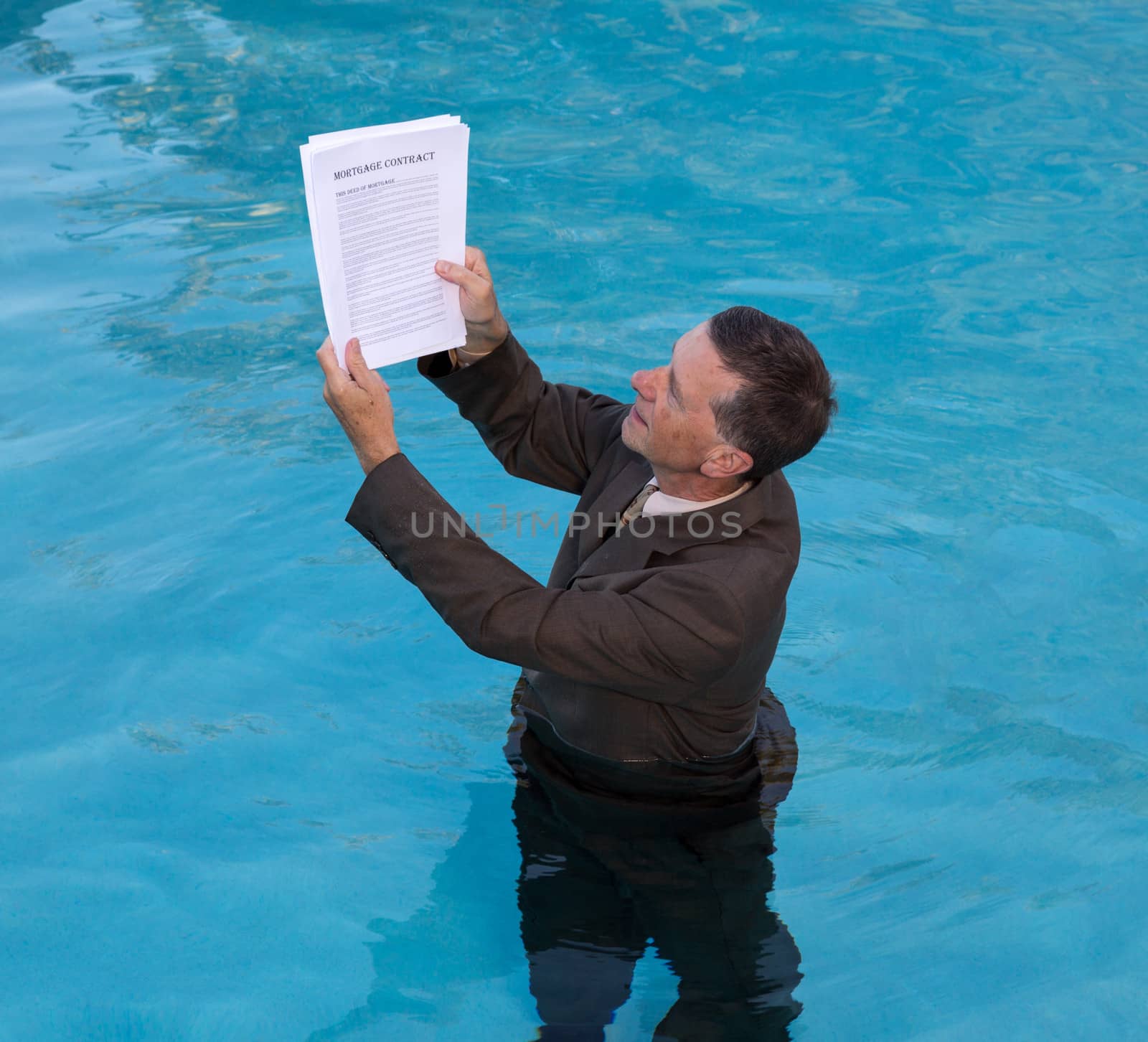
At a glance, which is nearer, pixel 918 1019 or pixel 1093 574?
pixel 918 1019

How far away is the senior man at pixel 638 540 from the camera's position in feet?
7.20

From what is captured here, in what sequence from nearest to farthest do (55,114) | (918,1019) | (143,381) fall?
(918,1019)
(143,381)
(55,114)

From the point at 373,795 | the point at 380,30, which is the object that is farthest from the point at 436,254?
the point at 380,30

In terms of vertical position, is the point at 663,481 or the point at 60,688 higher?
the point at 663,481

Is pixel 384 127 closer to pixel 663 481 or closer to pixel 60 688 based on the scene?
pixel 663 481

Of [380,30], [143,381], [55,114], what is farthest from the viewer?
[380,30]

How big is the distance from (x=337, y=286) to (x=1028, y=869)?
85.5 inches

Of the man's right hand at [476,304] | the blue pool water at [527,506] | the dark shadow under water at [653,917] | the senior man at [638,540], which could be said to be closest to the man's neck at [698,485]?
the senior man at [638,540]

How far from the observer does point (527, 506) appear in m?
4.42

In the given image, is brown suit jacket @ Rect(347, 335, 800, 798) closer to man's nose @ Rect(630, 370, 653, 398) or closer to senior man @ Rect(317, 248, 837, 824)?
senior man @ Rect(317, 248, 837, 824)

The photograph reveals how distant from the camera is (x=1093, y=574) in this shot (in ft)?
13.2

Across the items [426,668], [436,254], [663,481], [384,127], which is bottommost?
[426,668]

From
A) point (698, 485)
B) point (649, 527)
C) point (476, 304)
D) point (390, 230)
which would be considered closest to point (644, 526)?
point (649, 527)

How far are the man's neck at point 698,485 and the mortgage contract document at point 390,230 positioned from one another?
487mm
